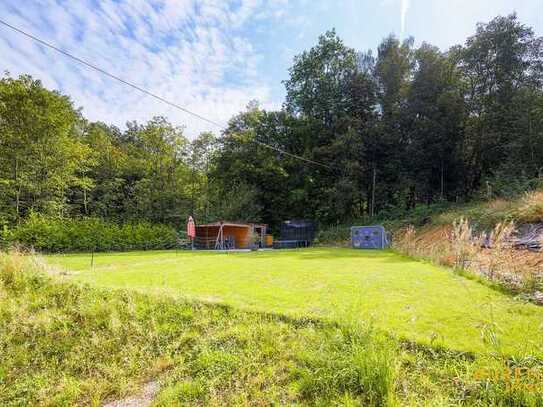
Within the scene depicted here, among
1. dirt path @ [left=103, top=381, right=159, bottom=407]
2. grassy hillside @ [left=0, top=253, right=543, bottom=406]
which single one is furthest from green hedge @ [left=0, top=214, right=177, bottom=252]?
dirt path @ [left=103, top=381, right=159, bottom=407]

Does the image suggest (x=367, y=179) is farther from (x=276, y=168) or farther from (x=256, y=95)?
(x=256, y=95)

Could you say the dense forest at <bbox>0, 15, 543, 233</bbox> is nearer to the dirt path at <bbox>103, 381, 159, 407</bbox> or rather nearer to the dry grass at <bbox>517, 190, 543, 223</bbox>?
the dry grass at <bbox>517, 190, 543, 223</bbox>

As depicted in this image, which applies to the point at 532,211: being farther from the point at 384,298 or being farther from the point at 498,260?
the point at 384,298

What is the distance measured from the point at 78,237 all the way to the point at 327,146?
15.5 metres

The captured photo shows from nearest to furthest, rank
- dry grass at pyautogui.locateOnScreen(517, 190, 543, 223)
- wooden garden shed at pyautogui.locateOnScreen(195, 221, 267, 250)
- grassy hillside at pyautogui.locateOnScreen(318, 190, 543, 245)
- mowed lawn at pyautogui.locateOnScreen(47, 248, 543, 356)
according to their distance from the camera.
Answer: mowed lawn at pyautogui.locateOnScreen(47, 248, 543, 356) → dry grass at pyautogui.locateOnScreen(517, 190, 543, 223) → grassy hillside at pyautogui.locateOnScreen(318, 190, 543, 245) → wooden garden shed at pyautogui.locateOnScreen(195, 221, 267, 250)

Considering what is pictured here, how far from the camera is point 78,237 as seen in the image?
12.3 metres

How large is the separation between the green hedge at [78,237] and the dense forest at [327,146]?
3229 mm

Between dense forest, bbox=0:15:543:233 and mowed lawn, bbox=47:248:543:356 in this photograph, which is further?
dense forest, bbox=0:15:543:233

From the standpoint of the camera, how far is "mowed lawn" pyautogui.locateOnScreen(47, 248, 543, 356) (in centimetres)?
262

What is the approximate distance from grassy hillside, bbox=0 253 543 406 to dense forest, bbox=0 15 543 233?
12350 mm

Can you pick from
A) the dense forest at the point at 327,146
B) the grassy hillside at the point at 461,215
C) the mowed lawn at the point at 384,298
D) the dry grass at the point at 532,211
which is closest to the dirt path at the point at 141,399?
the mowed lawn at the point at 384,298

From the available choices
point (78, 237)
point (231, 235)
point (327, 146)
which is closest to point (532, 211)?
point (231, 235)

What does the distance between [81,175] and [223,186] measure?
32.8ft

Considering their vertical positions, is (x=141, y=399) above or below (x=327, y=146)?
below
